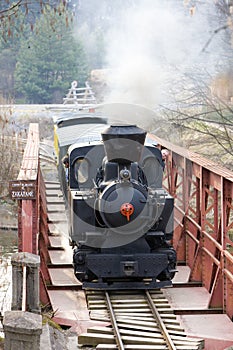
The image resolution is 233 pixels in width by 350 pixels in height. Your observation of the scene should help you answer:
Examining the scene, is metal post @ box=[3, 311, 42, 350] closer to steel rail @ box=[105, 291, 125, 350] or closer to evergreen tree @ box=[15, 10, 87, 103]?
steel rail @ box=[105, 291, 125, 350]

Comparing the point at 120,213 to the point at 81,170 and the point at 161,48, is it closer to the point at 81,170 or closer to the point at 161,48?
the point at 81,170

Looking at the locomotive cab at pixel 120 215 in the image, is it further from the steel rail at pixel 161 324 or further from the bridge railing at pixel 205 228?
the bridge railing at pixel 205 228

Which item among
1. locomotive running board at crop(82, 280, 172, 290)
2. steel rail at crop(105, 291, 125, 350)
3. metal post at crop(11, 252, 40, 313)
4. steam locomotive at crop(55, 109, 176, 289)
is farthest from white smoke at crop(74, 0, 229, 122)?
metal post at crop(11, 252, 40, 313)

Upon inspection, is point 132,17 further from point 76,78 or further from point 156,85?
point 76,78

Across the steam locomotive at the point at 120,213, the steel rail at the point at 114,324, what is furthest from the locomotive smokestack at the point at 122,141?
the steel rail at the point at 114,324

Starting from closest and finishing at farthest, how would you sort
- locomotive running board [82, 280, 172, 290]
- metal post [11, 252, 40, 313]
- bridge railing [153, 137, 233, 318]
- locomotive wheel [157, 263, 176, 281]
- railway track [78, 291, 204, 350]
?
metal post [11, 252, 40, 313]
railway track [78, 291, 204, 350]
bridge railing [153, 137, 233, 318]
locomotive running board [82, 280, 172, 290]
locomotive wheel [157, 263, 176, 281]

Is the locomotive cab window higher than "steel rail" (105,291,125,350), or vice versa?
the locomotive cab window

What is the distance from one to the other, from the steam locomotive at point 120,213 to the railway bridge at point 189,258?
0.56 metres

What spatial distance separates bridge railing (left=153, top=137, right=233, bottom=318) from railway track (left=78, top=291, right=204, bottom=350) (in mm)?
820

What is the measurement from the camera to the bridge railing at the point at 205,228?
366 inches

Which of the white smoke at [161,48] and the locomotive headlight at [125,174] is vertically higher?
the white smoke at [161,48]

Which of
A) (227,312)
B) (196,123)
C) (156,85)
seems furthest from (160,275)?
(156,85)

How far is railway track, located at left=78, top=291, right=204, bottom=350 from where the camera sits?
26.2 feet

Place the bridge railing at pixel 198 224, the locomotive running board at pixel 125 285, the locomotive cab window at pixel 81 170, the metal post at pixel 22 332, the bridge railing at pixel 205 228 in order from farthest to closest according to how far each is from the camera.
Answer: the locomotive cab window at pixel 81 170, the locomotive running board at pixel 125 285, the bridge railing at pixel 205 228, the bridge railing at pixel 198 224, the metal post at pixel 22 332
